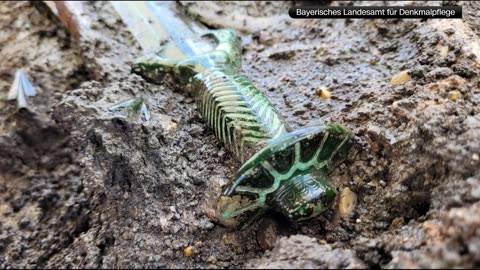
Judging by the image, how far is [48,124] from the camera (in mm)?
1920

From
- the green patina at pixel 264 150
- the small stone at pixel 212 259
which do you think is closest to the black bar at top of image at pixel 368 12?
the green patina at pixel 264 150

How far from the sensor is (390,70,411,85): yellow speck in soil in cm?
163

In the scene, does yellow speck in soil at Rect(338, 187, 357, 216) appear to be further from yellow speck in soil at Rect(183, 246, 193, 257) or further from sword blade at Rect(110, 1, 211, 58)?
sword blade at Rect(110, 1, 211, 58)

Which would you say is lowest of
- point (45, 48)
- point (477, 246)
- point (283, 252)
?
point (283, 252)

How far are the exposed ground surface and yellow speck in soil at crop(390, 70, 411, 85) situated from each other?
0.02 meters

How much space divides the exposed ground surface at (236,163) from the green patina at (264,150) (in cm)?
7

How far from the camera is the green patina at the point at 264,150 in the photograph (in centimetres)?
131

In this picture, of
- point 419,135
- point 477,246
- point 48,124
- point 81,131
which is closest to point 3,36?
point 48,124

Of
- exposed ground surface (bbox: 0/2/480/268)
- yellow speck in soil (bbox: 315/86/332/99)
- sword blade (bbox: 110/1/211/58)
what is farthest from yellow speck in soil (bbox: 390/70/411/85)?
sword blade (bbox: 110/1/211/58)

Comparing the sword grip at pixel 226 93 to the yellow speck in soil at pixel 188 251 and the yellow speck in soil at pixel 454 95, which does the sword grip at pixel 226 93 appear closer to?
the yellow speck in soil at pixel 188 251

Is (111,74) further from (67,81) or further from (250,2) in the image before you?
(250,2)

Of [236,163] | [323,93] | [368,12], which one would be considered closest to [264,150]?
[236,163]

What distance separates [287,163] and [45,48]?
4.33 ft

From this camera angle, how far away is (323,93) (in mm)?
1742
